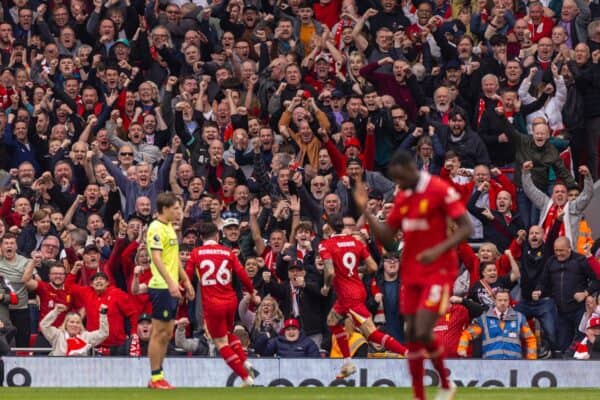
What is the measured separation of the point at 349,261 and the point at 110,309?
3644 millimetres

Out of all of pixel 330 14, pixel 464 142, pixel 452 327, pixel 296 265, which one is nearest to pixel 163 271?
pixel 296 265

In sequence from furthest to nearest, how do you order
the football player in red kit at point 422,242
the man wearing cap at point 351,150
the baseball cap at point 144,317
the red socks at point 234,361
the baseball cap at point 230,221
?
the man wearing cap at point 351,150, the baseball cap at point 230,221, the baseball cap at point 144,317, the red socks at point 234,361, the football player in red kit at point 422,242

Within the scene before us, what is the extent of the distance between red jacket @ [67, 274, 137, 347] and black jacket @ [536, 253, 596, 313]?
18.8 feet

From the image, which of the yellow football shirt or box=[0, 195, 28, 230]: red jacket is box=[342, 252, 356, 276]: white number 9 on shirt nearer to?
the yellow football shirt

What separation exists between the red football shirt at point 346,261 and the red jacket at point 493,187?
12.1 ft

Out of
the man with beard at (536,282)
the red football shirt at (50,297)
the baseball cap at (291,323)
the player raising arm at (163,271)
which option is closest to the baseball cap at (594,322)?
the man with beard at (536,282)

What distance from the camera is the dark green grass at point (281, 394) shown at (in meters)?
16.5

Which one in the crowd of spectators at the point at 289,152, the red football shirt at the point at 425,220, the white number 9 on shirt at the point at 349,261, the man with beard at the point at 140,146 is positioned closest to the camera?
the red football shirt at the point at 425,220

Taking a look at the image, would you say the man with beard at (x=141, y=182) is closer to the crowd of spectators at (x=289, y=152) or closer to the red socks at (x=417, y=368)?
the crowd of spectators at (x=289, y=152)

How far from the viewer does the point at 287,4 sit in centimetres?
2703

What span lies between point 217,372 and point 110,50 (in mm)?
7781

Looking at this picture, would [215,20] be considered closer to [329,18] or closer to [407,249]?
[329,18]

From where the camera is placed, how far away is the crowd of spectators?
21.1m

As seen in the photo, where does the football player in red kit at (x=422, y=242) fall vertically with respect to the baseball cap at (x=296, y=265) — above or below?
above
